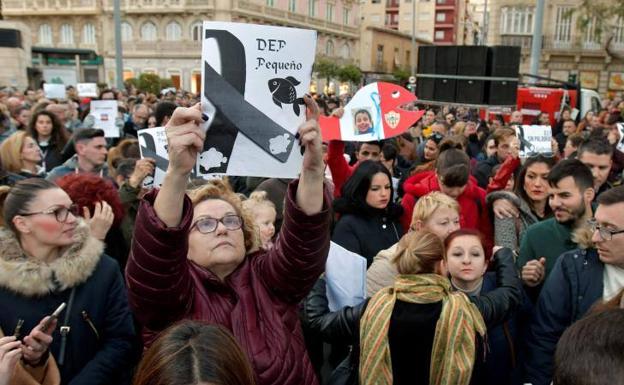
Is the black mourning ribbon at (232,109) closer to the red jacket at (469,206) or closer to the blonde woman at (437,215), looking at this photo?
the blonde woman at (437,215)

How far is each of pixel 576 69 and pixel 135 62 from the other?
3555 centimetres

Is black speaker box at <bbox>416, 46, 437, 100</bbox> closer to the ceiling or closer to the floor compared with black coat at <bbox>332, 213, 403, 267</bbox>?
closer to the ceiling

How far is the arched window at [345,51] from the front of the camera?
58.9 metres

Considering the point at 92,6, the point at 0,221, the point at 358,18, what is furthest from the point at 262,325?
the point at 358,18

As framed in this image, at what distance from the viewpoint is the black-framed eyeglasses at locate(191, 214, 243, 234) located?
2.23m

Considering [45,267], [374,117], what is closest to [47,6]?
[374,117]

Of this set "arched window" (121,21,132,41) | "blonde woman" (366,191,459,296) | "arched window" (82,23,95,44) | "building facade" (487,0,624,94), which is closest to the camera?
"blonde woman" (366,191,459,296)

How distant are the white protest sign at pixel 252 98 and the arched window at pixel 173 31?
160 feet

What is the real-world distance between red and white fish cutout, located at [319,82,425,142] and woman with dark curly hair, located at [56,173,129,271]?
243cm

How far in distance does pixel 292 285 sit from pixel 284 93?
0.74 metres

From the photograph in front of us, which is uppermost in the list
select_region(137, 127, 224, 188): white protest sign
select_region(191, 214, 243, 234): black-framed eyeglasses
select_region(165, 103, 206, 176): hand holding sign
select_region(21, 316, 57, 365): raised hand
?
select_region(165, 103, 206, 176): hand holding sign

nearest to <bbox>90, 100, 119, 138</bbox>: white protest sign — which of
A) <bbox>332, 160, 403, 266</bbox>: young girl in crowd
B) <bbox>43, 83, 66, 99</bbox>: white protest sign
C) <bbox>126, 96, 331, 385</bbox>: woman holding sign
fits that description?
<bbox>332, 160, 403, 266</bbox>: young girl in crowd

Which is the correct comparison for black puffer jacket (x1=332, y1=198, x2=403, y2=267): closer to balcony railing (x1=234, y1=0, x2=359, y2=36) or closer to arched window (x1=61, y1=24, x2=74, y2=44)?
balcony railing (x1=234, y1=0, x2=359, y2=36)

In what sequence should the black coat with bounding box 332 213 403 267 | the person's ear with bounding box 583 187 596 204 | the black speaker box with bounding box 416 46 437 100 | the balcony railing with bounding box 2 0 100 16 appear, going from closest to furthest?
the person's ear with bounding box 583 187 596 204
the black coat with bounding box 332 213 403 267
the black speaker box with bounding box 416 46 437 100
the balcony railing with bounding box 2 0 100 16
